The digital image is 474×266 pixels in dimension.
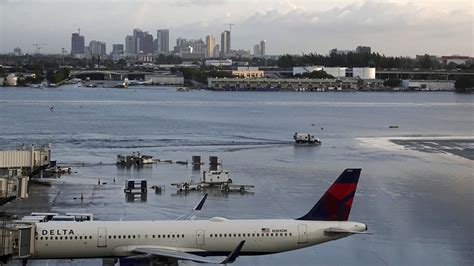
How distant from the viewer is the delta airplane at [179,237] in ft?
79.0

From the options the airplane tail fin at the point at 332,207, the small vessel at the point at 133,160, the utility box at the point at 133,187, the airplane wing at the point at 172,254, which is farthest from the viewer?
the small vessel at the point at 133,160

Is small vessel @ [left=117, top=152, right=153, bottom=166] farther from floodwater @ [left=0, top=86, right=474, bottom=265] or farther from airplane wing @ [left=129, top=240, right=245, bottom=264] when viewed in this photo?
airplane wing @ [left=129, top=240, right=245, bottom=264]

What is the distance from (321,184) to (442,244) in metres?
16.3

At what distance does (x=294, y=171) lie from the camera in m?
52.4

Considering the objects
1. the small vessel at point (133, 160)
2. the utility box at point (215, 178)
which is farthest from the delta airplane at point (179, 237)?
the small vessel at point (133, 160)

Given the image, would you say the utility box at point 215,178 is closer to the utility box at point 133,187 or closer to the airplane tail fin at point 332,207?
the utility box at point 133,187

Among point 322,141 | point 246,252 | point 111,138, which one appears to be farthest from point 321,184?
point 111,138

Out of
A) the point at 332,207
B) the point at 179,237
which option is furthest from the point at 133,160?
the point at 332,207

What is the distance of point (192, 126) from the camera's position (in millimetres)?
96625

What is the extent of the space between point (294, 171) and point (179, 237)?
28459mm

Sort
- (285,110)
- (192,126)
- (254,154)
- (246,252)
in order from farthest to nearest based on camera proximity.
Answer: (285,110) < (192,126) < (254,154) < (246,252)

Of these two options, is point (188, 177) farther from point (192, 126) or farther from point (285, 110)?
point (285, 110)

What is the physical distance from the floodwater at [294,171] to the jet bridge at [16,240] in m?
2.61

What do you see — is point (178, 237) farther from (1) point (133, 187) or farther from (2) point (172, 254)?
(1) point (133, 187)
